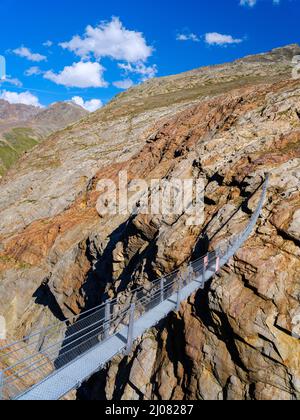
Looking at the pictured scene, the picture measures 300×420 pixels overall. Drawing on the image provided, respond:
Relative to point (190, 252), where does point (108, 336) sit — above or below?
below

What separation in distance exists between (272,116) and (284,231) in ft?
37.8

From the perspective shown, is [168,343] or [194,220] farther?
[194,220]

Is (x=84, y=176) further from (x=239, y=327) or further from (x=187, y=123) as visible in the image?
(x=239, y=327)

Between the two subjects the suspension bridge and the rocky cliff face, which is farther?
the rocky cliff face

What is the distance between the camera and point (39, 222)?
107 feet

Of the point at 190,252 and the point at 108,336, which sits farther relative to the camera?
the point at 190,252

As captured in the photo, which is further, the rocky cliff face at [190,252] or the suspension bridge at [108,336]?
the rocky cliff face at [190,252]

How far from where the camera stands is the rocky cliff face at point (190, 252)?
10.8 m

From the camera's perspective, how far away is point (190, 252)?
1562 centimetres

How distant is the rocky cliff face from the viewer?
35.3 ft

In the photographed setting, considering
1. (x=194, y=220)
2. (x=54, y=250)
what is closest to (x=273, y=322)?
(x=194, y=220)
